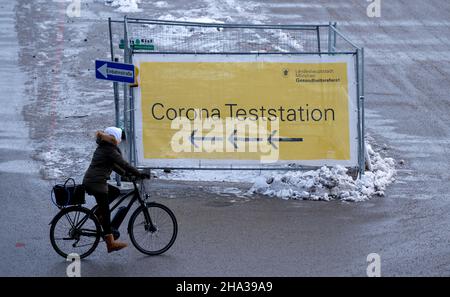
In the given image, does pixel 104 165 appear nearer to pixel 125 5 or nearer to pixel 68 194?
pixel 68 194

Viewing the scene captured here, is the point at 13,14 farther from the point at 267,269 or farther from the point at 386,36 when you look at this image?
the point at 267,269

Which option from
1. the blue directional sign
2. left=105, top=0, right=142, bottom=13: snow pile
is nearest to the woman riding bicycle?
the blue directional sign

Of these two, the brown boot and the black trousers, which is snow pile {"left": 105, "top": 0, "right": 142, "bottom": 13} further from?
the brown boot

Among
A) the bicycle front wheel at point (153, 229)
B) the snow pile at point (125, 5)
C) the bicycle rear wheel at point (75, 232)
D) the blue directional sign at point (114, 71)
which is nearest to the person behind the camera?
the bicycle rear wheel at point (75, 232)

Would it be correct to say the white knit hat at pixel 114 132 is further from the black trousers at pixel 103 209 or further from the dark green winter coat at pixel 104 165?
the black trousers at pixel 103 209

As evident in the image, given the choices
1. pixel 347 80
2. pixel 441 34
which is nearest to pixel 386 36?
pixel 441 34

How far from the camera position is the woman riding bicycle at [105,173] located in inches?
423

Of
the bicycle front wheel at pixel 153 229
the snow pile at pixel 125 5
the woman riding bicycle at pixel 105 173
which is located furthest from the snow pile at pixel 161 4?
the bicycle front wheel at pixel 153 229

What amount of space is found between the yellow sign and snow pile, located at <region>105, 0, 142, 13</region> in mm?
13180

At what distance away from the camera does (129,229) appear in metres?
10.9

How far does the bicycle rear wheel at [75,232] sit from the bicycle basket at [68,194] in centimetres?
8

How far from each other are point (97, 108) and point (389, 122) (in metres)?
6.25

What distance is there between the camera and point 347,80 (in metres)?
→ 14.1

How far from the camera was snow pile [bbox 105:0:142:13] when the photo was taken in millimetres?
26891
